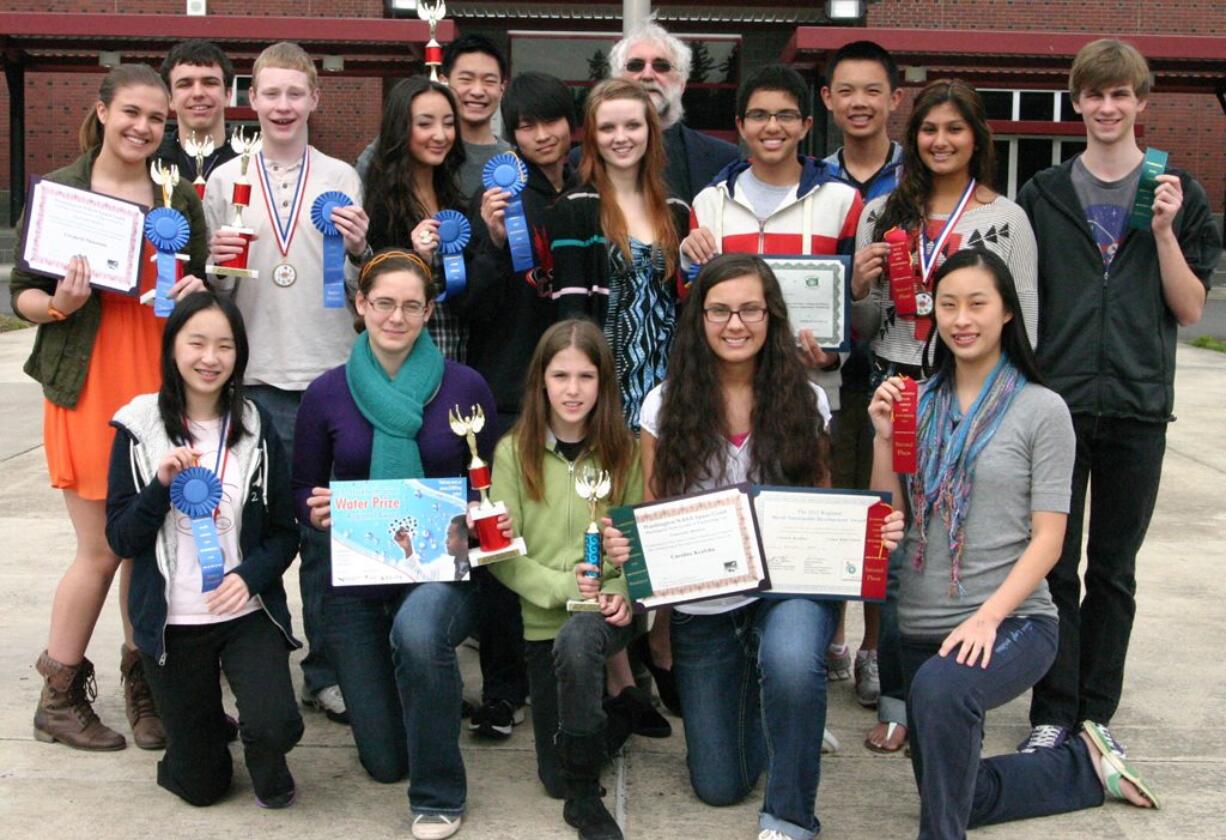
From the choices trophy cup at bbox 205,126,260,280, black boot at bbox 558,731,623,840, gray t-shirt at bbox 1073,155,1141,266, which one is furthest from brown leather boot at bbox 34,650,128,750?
gray t-shirt at bbox 1073,155,1141,266

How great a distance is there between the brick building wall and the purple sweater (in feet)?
74.6

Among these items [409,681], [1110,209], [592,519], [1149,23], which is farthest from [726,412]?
[1149,23]

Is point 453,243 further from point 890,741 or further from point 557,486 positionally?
point 890,741

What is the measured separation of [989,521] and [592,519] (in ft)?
3.42

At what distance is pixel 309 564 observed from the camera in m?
4.38

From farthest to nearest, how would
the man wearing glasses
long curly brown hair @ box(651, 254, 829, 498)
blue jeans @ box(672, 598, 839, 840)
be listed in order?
the man wearing glasses → long curly brown hair @ box(651, 254, 829, 498) → blue jeans @ box(672, 598, 839, 840)

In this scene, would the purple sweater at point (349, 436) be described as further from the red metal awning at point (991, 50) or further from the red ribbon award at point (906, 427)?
the red metal awning at point (991, 50)

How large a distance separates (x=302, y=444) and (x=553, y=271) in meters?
0.99

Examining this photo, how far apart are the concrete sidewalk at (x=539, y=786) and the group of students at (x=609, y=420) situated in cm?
9

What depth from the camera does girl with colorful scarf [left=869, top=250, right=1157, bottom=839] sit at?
3572 millimetres

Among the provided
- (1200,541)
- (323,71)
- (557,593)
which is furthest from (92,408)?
(323,71)

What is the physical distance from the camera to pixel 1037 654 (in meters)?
3.60

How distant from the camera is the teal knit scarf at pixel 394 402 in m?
3.94

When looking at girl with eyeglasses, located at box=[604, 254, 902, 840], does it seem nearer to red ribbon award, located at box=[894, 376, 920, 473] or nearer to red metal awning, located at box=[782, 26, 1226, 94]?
red ribbon award, located at box=[894, 376, 920, 473]
